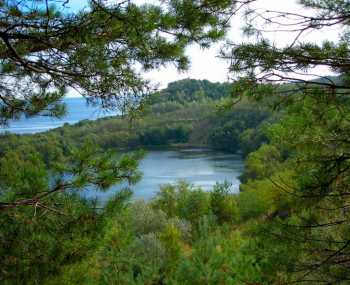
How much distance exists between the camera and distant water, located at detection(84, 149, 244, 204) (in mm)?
27828

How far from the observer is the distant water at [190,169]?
27828mm

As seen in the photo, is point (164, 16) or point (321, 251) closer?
point (164, 16)

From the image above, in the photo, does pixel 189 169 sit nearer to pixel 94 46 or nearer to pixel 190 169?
pixel 190 169

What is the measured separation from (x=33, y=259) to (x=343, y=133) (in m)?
1.98

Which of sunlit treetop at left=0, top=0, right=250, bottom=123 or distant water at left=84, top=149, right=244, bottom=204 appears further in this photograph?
distant water at left=84, top=149, right=244, bottom=204

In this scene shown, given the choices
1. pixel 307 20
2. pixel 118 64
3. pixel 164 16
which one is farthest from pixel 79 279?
pixel 307 20

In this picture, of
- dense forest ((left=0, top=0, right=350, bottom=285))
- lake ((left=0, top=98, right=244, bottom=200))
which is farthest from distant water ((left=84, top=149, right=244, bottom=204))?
dense forest ((left=0, top=0, right=350, bottom=285))

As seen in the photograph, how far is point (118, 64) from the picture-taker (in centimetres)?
261

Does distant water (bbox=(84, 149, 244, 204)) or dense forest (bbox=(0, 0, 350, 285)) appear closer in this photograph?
dense forest (bbox=(0, 0, 350, 285))

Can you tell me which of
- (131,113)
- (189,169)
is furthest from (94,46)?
(189,169)

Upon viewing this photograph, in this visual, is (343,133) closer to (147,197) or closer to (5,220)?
(5,220)

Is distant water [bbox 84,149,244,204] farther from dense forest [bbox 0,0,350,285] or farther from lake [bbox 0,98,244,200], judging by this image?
dense forest [bbox 0,0,350,285]

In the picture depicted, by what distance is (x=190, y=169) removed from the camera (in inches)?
1394

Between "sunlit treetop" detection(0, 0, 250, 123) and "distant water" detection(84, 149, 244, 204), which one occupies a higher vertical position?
"sunlit treetop" detection(0, 0, 250, 123)
